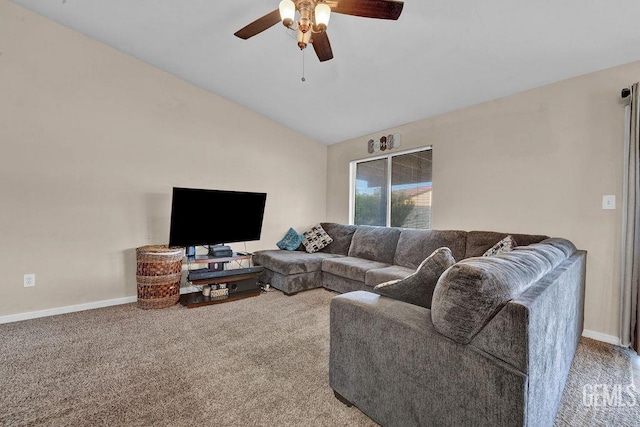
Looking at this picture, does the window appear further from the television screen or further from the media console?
the media console

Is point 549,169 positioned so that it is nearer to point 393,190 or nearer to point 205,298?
point 393,190

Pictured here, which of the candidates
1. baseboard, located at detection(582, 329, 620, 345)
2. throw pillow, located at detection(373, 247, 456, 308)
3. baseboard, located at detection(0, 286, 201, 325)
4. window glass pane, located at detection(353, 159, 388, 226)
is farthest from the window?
baseboard, located at detection(0, 286, 201, 325)

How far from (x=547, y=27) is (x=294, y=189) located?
146 inches

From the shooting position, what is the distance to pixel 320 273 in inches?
155

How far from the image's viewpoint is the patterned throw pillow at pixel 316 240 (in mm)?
4516

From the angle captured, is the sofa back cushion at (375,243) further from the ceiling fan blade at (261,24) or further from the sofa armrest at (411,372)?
the ceiling fan blade at (261,24)

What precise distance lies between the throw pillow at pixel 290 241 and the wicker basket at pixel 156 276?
5.61 feet

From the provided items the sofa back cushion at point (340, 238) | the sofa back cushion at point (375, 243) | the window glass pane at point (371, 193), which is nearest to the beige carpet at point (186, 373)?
the sofa back cushion at point (375, 243)

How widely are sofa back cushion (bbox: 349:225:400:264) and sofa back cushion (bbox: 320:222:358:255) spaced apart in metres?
0.13

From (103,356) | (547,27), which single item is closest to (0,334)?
(103,356)

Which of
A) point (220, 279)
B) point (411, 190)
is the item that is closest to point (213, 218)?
point (220, 279)

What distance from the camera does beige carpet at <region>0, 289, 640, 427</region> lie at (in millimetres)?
1515

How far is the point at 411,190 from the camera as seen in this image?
414 cm

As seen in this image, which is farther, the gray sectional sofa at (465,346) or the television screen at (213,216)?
the television screen at (213,216)
